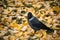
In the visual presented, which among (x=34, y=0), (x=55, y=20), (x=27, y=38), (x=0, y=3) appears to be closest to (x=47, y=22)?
(x=55, y=20)

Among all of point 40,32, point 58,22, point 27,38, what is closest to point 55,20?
point 58,22

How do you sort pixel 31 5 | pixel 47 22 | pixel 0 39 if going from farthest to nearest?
pixel 31 5 < pixel 47 22 < pixel 0 39

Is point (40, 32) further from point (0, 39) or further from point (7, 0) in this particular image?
point (7, 0)

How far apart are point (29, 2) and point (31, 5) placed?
0.17m

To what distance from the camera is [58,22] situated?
4.74 meters

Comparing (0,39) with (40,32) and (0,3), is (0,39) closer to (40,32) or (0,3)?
(40,32)

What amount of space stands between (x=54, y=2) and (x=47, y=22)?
0.95 meters

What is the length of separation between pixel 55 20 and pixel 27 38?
907mm

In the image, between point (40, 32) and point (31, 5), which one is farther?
point (31, 5)

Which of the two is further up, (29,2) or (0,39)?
(29,2)

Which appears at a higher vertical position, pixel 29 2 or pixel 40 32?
pixel 29 2

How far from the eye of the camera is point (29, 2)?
5500 millimetres

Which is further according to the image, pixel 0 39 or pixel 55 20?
pixel 55 20


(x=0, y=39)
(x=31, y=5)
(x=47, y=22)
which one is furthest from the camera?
(x=31, y=5)
